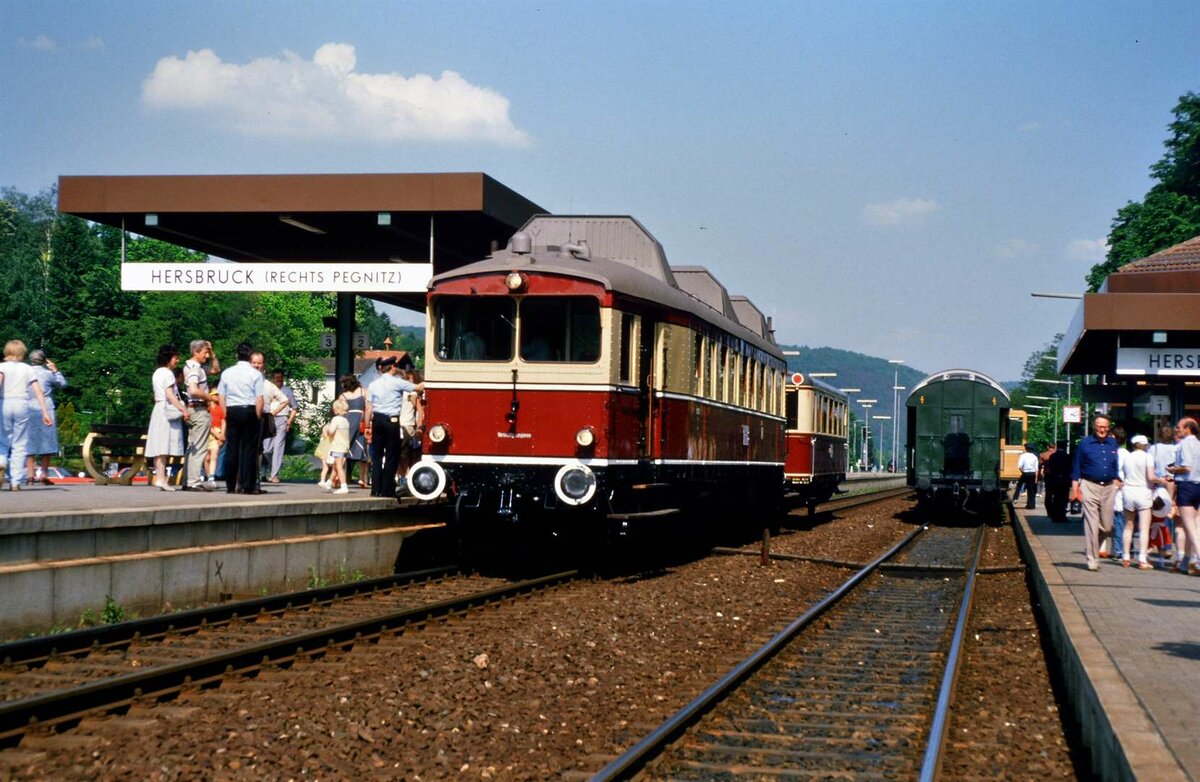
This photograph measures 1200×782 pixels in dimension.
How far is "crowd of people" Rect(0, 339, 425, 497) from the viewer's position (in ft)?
49.4

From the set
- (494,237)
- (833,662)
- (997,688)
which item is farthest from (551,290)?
(494,237)

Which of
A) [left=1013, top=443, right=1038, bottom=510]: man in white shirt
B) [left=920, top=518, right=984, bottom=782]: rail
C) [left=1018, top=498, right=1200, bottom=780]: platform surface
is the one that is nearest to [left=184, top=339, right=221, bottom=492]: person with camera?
[left=920, top=518, right=984, bottom=782]: rail

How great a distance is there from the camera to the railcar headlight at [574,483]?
43.8 feet

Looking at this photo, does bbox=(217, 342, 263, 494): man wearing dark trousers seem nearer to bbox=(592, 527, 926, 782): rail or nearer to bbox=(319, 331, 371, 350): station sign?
bbox=(319, 331, 371, 350): station sign

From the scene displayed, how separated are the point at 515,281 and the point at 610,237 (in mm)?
3793

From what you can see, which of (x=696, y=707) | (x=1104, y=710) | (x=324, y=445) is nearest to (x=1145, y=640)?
(x=1104, y=710)

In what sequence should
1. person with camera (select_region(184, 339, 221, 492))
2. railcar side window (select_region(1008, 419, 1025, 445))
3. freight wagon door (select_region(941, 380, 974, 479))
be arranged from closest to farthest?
person with camera (select_region(184, 339, 221, 492)) → freight wagon door (select_region(941, 380, 974, 479)) → railcar side window (select_region(1008, 419, 1025, 445))

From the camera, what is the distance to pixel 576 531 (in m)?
14.5

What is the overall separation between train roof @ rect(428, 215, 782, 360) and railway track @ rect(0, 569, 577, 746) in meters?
3.30

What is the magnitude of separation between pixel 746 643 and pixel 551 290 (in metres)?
4.73

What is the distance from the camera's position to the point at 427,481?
1383 cm

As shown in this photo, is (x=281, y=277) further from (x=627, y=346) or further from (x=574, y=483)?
(x=574, y=483)

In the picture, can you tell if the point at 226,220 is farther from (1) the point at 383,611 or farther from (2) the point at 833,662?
(2) the point at 833,662

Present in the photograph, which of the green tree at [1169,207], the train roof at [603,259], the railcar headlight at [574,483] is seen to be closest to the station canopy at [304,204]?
the train roof at [603,259]
